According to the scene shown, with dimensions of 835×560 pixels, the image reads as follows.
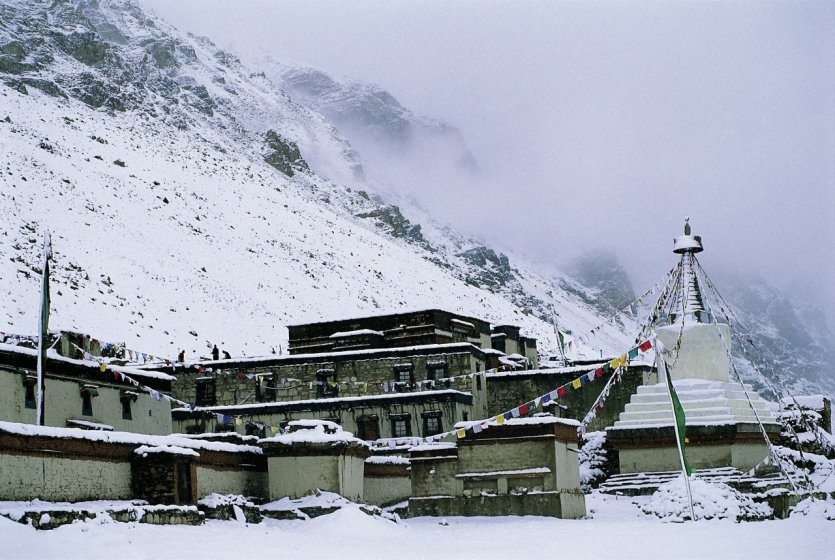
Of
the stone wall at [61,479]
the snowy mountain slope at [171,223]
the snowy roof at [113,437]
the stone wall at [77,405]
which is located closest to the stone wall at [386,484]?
the snowy roof at [113,437]

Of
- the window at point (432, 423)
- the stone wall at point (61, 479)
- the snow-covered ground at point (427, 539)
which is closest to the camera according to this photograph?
the snow-covered ground at point (427, 539)

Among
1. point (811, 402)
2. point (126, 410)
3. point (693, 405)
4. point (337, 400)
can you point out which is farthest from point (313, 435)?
point (811, 402)

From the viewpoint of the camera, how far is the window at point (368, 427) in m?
47.0

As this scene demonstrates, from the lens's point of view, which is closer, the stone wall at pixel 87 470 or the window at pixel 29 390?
the stone wall at pixel 87 470

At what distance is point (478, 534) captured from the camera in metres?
27.6

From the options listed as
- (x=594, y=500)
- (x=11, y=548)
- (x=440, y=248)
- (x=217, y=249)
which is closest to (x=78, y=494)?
(x=11, y=548)

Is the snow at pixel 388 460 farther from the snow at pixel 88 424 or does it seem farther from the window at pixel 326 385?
the window at pixel 326 385

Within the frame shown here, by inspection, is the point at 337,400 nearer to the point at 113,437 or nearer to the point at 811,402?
the point at 811,402

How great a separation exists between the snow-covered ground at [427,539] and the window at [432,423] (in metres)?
15.3

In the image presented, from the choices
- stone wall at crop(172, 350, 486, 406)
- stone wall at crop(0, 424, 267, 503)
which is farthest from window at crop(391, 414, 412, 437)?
stone wall at crop(0, 424, 267, 503)

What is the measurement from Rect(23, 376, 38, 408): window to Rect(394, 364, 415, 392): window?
20.8 m

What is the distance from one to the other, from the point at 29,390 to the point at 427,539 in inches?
507

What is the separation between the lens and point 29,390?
99.9 feet

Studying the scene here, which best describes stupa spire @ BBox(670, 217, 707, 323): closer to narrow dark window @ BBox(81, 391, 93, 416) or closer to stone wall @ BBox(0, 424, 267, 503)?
stone wall @ BBox(0, 424, 267, 503)
